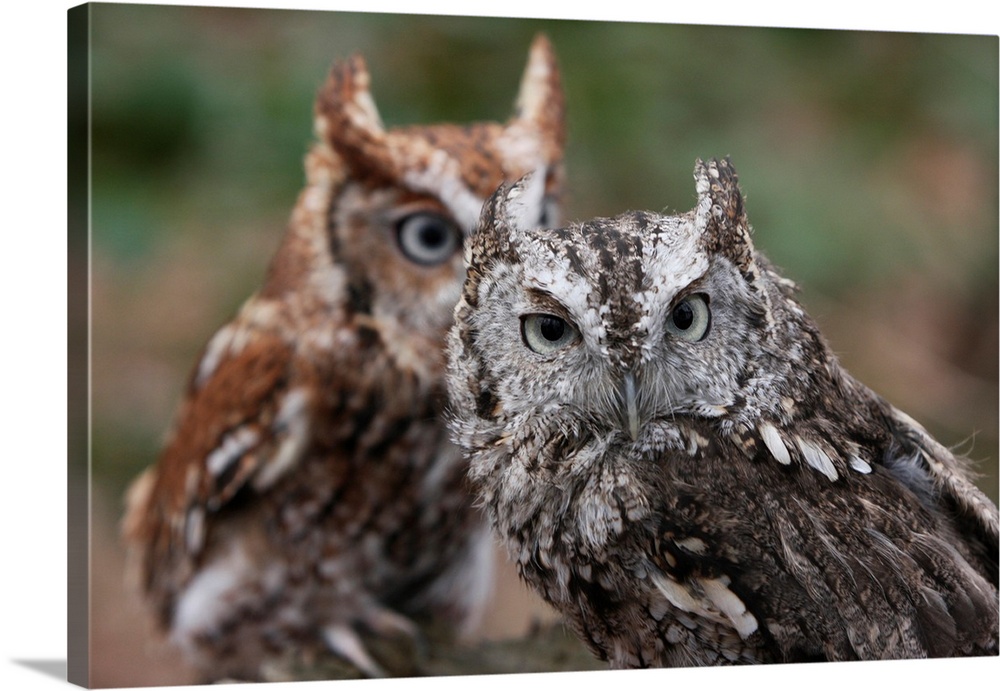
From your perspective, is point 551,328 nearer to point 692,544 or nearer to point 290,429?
point 692,544

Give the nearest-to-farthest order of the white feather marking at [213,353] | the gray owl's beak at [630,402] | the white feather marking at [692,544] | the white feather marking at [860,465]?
1. the gray owl's beak at [630,402]
2. the white feather marking at [692,544]
3. the white feather marking at [860,465]
4. the white feather marking at [213,353]

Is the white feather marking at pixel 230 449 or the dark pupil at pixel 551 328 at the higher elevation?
the dark pupil at pixel 551 328

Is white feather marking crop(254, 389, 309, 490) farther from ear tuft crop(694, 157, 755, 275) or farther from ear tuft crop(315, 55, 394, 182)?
ear tuft crop(694, 157, 755, 275)

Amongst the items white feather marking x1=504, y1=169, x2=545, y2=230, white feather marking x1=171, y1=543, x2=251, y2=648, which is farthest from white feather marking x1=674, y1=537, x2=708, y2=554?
white feather marking x1=171, y1=543, x2=251, y2=648

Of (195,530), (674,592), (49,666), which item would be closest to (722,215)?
(674,592)

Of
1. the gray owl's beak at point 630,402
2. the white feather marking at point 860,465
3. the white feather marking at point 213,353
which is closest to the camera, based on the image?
the gray owl's beak at point 630,402

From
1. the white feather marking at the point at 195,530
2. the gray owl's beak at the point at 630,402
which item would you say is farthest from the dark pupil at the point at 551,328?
the white feather marking at the point at 195,530

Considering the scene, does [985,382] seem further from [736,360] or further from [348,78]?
[348,78]

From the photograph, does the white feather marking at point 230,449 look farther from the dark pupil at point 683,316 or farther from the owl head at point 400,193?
the dark pupil at point 683,316
